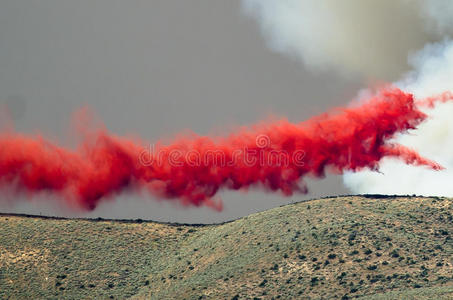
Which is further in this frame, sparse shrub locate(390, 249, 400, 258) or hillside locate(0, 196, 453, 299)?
sparse shrub locate(390, 249, 400, 258)

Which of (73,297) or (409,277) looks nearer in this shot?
(409,277)

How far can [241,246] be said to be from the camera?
19750cm

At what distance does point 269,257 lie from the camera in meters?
190

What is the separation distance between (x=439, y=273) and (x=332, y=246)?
757 inches

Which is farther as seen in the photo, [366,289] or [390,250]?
[390,250]

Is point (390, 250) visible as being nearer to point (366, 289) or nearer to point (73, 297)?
point (366, 289)

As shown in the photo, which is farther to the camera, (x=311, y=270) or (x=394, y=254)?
(x=394, y=254)

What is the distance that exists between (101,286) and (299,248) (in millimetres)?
32977

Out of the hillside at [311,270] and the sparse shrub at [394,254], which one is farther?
the sparse shrub at [394,254]

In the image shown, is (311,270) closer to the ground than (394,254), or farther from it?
closer to the ground

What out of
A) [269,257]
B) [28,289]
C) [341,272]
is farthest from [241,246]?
[28,289]

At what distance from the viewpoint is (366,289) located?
173 metres

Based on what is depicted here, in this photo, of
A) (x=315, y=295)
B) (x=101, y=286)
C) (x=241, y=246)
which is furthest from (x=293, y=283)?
(x=101, y=286)

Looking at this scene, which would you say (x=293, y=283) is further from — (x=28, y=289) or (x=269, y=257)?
(x=28, y=289)
